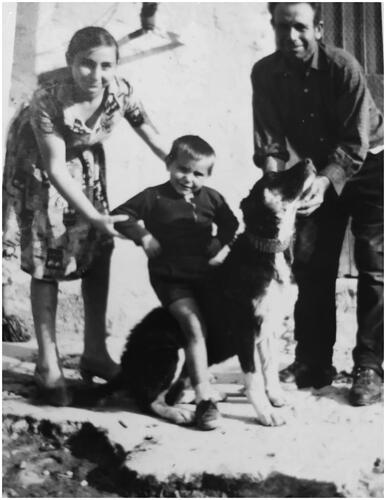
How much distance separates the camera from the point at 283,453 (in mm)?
2955

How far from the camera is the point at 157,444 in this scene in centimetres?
295

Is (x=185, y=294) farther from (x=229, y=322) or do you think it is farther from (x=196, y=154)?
(x=196, y=154)

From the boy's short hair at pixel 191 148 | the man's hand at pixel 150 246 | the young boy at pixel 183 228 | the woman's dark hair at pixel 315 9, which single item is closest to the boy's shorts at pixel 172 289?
the young boy at pixel 183 228

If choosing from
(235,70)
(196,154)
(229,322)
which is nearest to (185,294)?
(229,322)

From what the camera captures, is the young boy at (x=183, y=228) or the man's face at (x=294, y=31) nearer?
the young boy at (x=183, y=228)

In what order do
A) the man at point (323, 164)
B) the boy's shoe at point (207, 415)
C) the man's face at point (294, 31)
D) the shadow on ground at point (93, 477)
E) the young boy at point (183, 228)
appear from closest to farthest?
1. the shadow on ground at point (93, 477)
2. the boy's shoe at point (207, 415)
3. the young boy at point (183, 228)
4. the man at point (323, 164)
5. the man's face at point (294, 31)

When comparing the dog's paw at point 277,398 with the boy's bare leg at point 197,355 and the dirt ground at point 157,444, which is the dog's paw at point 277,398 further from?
the boy's bare leg at point 197,355

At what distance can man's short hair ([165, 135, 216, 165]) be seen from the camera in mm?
3223

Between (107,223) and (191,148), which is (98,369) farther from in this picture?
(191,148)

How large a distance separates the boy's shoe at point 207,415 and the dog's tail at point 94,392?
1.29ft

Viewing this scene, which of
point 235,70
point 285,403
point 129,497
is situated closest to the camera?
point 129,497

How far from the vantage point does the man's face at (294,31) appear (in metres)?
3.33

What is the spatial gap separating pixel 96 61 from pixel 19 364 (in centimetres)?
157

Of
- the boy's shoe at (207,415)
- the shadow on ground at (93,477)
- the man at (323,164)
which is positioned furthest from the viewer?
the man at (323,164)
